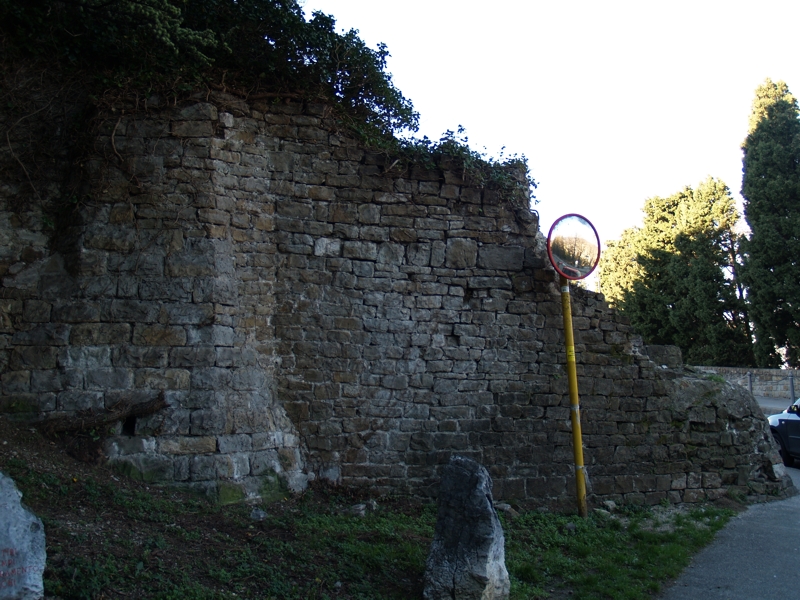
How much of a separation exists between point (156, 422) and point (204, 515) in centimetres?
96

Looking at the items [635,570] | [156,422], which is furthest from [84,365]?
[635,570]

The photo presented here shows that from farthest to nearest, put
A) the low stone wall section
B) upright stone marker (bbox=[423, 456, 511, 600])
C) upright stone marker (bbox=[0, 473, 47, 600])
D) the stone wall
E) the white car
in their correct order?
the low stone wall section, the white car, the stone wall, upright stone marker (bbox=[423, 456, 511, 600]), upright stone marker (bbox=[0, 473, 47, 600])

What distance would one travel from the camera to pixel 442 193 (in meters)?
6.96

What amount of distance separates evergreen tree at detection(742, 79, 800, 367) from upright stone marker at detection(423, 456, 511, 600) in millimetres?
19682

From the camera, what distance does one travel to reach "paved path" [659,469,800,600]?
4945 millimetres

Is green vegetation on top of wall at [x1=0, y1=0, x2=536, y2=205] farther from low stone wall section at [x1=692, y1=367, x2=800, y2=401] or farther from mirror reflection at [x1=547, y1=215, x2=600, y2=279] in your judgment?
low stone wall section at [x1=692, y1=367, x2=800, y2=401]

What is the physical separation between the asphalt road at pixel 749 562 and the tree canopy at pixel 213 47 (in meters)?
5.13

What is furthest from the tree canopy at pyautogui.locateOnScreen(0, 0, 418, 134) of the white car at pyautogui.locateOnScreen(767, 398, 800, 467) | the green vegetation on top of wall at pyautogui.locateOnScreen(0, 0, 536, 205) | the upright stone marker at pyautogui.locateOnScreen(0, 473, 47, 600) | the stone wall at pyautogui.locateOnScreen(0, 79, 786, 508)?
the white car at pyautogui.locateOnScreen(767, 398, 800, 467)

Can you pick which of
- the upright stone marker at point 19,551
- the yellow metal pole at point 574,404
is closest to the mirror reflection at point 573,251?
the yellow metal pole at point 574,404

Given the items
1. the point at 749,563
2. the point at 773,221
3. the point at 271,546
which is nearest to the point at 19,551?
the point at 271,546

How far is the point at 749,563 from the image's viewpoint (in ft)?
18.4

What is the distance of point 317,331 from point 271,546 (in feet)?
7.57

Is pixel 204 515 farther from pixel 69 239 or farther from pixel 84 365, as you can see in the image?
pixel 69 239

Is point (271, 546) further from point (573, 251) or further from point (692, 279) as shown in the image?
point (692, 279)
